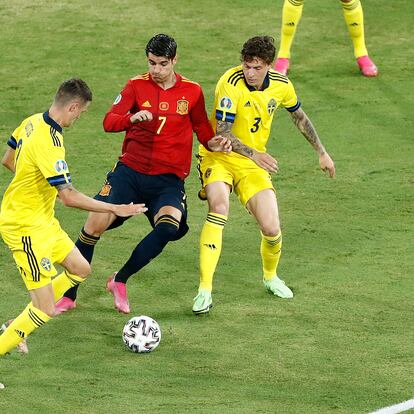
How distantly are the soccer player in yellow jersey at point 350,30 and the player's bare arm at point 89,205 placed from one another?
758 centimetres

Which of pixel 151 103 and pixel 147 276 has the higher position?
pixel 151 103

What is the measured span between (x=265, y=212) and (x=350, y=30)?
19.9ft

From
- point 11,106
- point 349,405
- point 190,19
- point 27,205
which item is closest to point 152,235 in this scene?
point 27,205

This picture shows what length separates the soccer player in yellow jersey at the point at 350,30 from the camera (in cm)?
1612

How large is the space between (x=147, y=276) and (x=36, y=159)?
2.82 m

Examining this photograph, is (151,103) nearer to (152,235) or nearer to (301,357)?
(152,235)

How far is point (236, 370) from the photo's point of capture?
31.3ft

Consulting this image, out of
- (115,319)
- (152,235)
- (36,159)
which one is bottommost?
(115,319)

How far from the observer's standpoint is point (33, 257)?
30.6 ft

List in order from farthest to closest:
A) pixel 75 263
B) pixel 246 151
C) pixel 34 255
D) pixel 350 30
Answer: pixel 350 30 → pixel 246 151 → pixel 75 263 → pixel 34 255

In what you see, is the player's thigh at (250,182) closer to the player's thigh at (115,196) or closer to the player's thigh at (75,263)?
the player's thigh at (115,196)

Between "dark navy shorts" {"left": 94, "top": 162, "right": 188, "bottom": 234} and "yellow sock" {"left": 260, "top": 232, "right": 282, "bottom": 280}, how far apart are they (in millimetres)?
785

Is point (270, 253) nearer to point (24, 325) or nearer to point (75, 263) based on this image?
point (75, 263)

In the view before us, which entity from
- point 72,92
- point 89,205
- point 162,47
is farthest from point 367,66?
point 89,205
